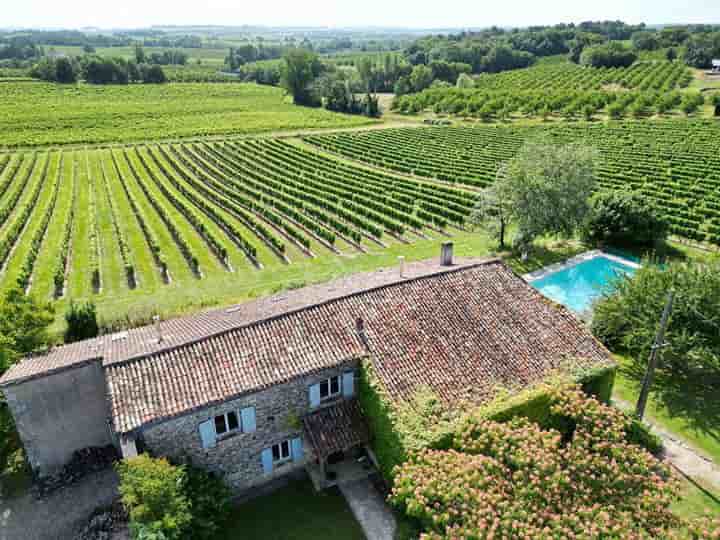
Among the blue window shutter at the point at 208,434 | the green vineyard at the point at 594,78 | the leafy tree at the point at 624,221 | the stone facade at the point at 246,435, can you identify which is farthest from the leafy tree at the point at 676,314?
the green vineyard at the point at 594,78

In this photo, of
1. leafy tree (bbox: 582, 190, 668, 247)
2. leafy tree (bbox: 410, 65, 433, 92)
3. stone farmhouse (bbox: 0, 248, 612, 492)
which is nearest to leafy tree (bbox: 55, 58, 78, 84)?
leafy tree (bbox: 410, 65, 433, 92)

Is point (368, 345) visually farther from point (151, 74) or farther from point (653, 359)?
point (151, 74)

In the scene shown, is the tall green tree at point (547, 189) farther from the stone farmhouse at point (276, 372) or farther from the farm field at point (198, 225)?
the stone farmhouse at point (276, 372)

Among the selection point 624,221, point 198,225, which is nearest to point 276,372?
point 198,225

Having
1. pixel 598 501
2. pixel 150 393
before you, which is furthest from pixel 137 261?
pixel 598 501

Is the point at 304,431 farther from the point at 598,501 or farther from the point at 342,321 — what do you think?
the point at 598,501

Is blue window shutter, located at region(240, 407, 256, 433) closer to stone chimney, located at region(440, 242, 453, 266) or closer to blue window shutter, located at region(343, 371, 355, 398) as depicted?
blue window shutter, located at region(343, 371, 355, 398)
